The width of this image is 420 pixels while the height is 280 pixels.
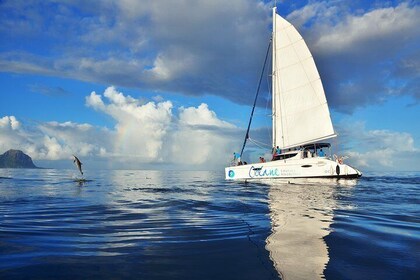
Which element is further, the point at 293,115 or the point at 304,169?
the point at 293,115

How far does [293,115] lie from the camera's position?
4116 centimetres

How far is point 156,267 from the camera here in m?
5.19

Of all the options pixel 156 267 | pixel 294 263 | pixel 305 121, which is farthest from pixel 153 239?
pixel 305 121

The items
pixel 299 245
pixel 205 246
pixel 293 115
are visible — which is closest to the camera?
pixel 205 246

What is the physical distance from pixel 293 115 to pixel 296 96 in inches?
93.9

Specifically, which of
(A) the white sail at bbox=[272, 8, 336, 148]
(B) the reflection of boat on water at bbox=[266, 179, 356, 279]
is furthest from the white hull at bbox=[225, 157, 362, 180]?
(B) the reflection of boat on water at bbox=[266, 179, 356, 279]

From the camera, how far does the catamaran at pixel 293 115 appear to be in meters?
37.8

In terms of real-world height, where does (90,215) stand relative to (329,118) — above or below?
below

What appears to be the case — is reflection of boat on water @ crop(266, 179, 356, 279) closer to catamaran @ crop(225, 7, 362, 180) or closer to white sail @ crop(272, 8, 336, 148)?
catamaran @ crop(225, 7, 362, 180)

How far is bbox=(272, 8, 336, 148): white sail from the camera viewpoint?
132ft

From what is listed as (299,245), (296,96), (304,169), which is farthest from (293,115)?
(299,245)

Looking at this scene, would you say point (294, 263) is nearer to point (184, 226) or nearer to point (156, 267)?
point (156, 267)

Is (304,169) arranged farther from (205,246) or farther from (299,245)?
(205,246)

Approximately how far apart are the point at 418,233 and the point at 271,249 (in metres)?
4.78
